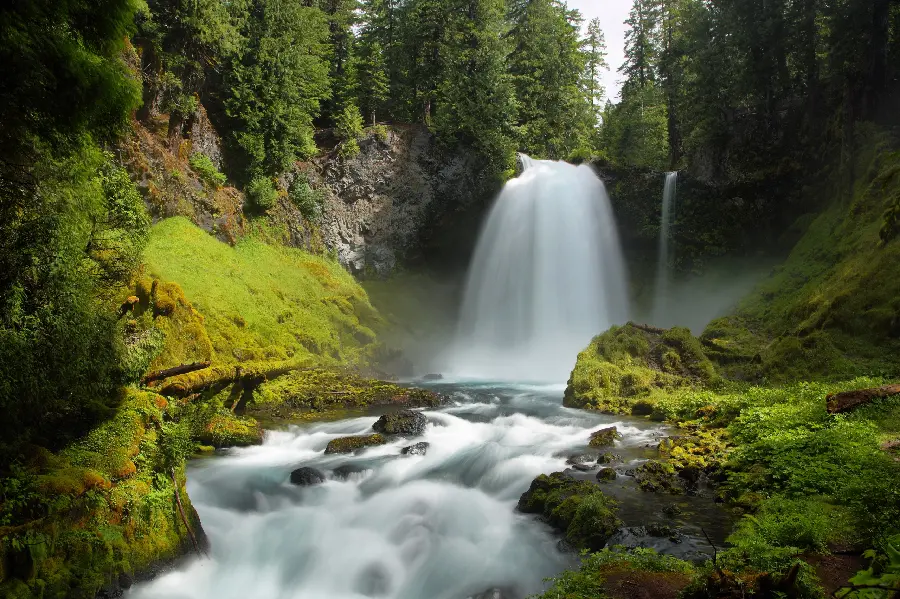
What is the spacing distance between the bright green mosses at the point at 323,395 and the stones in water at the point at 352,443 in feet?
10.3

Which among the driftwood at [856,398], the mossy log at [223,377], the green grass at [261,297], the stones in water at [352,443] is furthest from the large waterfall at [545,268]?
the driftwood at [856,398]

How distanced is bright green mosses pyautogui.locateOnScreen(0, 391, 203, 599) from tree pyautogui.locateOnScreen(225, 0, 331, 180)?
19.2m

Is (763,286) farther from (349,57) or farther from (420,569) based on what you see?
(349,57)

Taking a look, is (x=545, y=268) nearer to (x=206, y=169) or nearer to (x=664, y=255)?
(x=664, y=255)

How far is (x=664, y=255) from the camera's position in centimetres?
2975

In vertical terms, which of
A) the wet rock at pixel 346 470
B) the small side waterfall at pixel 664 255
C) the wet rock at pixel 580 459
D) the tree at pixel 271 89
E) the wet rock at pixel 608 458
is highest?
the tree at pixel 271 89

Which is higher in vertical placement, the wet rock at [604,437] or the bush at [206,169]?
the bush at [206,169]

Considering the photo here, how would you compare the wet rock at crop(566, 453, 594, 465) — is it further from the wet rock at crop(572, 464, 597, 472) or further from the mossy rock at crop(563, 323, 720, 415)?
the mossy rock at crop(563, 323, 720, 415)

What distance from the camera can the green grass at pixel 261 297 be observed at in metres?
16.1

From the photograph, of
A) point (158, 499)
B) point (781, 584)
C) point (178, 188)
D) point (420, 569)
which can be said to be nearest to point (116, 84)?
point (158, 499)

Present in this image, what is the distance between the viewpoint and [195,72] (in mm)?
22281

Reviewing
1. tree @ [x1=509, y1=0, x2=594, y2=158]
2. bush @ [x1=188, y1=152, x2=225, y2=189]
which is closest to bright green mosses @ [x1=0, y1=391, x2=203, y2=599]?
bush @ [x1=188, y1=152, x2=225, y2=189]

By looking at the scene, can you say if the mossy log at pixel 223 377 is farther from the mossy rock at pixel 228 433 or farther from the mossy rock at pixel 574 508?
the mossy rock at pixel 574 508

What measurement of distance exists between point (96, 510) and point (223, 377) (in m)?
6.48
